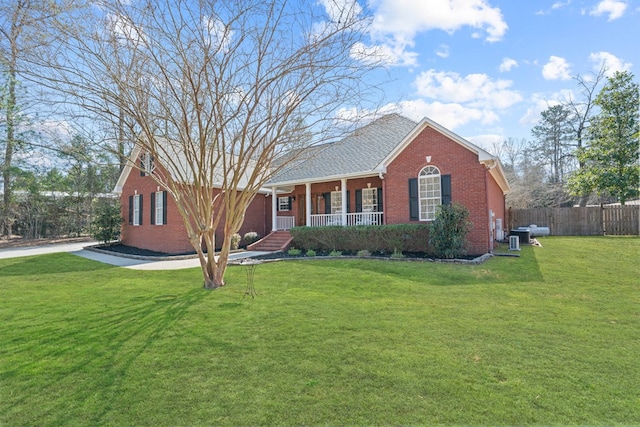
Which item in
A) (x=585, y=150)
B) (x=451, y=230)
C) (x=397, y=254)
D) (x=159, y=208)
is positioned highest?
(x=585, y=150)

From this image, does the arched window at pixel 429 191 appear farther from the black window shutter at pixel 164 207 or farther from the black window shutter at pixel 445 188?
the black window shutter at pixel 164 207

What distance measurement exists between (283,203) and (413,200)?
876 centimetres

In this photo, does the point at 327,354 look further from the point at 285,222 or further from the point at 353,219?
the point at 285,222

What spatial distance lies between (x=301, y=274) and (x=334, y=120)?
4260 mm

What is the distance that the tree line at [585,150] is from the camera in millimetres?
19203

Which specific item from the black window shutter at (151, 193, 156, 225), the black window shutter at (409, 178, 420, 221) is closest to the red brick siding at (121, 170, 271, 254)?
the black window shutter at (151, 193, 156, 225)

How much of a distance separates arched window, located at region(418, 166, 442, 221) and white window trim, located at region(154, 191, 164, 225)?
42.2 ft

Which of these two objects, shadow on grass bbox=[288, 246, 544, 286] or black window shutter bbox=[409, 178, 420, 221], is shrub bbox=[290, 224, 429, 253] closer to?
black window shutter bbox=[409, 178, 420, 221]

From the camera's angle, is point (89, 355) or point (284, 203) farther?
point (284, 203)

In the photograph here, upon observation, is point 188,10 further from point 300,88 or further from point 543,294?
point 543,294

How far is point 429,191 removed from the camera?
1312cm

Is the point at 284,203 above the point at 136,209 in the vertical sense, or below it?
above

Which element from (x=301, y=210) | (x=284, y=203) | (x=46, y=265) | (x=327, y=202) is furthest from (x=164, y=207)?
(x=327, y=202)

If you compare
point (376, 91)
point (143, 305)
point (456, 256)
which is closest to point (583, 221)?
point (456, 256)
